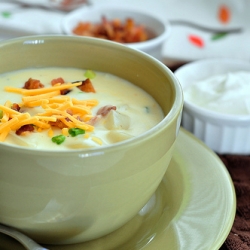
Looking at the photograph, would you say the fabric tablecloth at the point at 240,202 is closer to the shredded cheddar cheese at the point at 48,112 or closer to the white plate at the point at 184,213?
the white plate at the point at 184,213

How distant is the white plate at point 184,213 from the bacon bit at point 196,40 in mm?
1296

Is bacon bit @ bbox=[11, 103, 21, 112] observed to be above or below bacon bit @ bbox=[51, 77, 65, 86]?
above

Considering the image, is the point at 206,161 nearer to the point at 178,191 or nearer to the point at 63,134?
the point at 178,191

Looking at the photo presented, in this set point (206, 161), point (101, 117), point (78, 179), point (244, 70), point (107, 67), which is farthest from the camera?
point (244, 70)

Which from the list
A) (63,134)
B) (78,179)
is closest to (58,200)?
(78,179)

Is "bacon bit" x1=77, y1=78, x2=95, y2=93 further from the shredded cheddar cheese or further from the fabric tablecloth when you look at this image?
the fabric tablecloth

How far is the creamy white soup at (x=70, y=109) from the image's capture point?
1.19 meters

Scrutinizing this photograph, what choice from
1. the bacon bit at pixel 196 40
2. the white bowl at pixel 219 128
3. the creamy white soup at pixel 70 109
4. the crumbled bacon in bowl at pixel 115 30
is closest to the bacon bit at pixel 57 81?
the creamy white soup at pixel 70 109

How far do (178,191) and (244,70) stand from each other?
975mm

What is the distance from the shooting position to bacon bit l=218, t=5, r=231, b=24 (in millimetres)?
2893

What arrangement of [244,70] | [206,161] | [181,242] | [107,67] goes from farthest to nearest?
[244,70] → [107,67] → [206,161] → [181,242]

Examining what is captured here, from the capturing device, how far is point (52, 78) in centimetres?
153

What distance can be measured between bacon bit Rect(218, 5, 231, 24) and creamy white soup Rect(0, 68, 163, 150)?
5.05ft

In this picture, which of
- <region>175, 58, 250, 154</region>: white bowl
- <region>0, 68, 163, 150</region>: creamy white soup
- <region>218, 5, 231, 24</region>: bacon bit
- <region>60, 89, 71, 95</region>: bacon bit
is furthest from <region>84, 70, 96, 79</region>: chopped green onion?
<region>218, 5, 231, 24</region>: bacon bit
